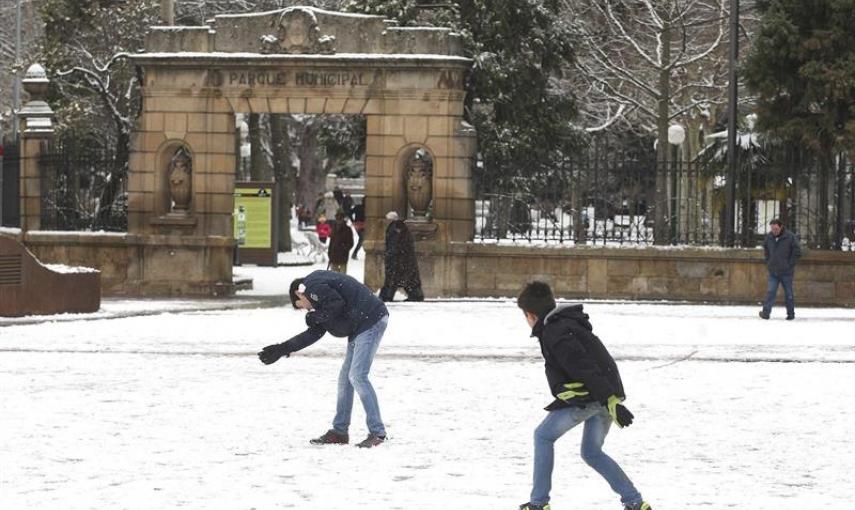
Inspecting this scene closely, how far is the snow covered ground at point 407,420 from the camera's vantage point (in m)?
10.3

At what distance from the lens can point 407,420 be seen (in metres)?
13.5

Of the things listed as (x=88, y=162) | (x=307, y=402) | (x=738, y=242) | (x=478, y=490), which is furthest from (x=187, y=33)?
(x=478, y=490)

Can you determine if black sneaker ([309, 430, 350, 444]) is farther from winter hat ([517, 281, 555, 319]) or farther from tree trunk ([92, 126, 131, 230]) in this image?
tree trunk ([92, 126, 131, 230])

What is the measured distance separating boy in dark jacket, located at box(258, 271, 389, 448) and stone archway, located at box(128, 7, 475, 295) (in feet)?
55.4

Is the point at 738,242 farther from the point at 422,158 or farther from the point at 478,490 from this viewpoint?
the point at 478,490

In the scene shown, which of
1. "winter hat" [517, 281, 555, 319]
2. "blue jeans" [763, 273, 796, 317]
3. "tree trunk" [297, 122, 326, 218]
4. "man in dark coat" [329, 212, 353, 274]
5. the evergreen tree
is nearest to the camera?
"winter hat" [517, 281, 555, 319]

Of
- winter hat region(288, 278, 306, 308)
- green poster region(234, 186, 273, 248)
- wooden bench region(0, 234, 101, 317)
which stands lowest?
wooden bench region(0, 234, 101, 317)

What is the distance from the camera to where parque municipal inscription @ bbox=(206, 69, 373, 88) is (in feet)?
95.1

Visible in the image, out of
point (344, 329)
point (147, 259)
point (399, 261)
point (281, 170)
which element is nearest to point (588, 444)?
point (344, 329)

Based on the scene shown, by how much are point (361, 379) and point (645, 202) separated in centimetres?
1736

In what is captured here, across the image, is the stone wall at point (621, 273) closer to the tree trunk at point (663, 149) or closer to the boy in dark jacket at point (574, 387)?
the tree trunk at point (663, 149)

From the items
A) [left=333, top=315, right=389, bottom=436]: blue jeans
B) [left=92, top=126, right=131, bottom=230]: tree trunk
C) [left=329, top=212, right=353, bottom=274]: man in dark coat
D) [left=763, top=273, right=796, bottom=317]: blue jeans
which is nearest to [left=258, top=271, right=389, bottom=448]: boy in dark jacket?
[left=333, top=315, right=389, bottom=436]: blue jeans

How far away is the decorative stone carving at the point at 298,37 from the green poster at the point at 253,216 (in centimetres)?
889

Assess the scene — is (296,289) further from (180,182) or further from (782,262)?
(180,182)
